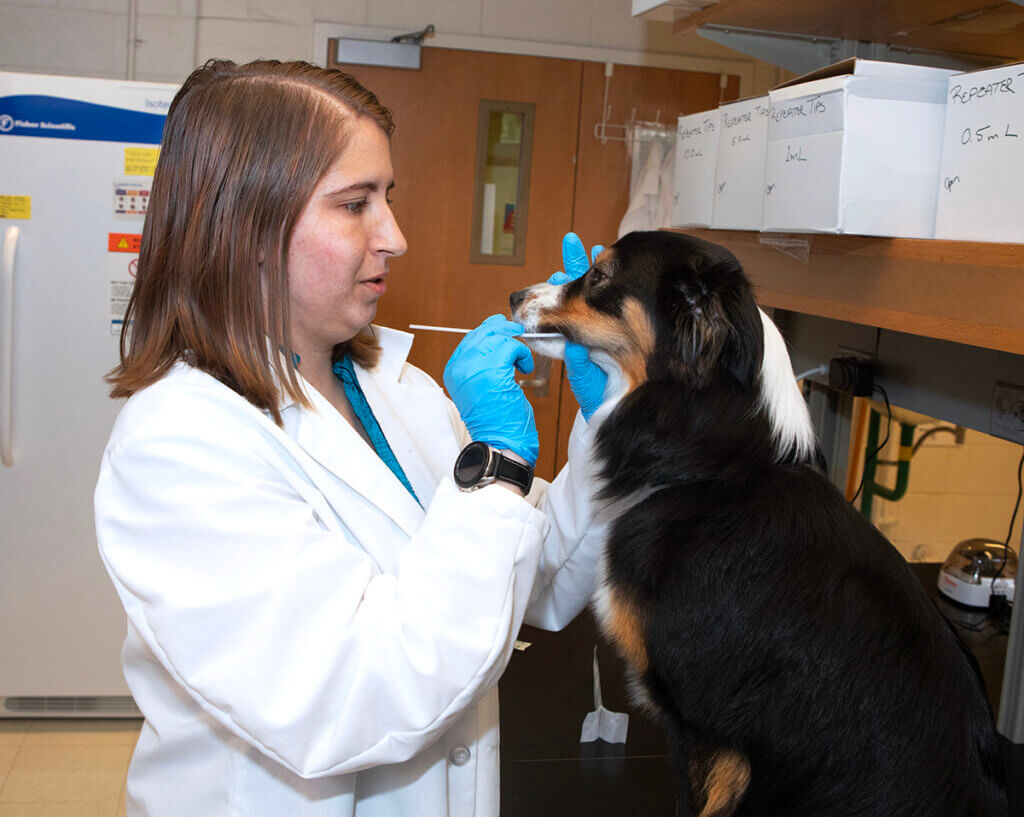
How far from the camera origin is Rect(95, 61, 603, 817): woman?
3.06 ft

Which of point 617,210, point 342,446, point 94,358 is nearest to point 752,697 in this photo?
point 342,446

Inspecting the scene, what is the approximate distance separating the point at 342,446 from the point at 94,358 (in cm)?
229

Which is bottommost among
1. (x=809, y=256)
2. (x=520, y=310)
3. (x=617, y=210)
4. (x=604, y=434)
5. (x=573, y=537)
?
(x=573, y=537)

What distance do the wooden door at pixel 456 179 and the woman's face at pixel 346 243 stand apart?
9.83 feet

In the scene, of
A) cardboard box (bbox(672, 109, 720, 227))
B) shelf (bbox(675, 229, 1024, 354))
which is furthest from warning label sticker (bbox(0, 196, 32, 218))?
shelf (bbox(675, 229, 1024, 354))

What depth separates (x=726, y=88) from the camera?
4.35 metres

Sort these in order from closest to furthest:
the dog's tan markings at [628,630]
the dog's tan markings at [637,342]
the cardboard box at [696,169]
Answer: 1. the dog's tan markings at [628,630]
2. the dog's tan markings at [637,342]
3. the cardboard box at [696,169]

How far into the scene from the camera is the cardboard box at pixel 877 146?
A: 4.65 feet

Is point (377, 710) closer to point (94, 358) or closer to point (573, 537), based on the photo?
point (573, 537)

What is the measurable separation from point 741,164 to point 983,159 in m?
0.63

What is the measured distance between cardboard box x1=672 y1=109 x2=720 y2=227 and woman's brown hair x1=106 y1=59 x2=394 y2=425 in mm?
1103

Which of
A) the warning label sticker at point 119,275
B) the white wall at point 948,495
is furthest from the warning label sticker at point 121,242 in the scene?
the white wall at point 948,495

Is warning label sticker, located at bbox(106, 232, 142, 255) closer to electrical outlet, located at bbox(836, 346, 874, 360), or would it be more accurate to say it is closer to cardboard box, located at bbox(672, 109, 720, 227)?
cardboard box, located at bbox(672, 109, 720, 227)

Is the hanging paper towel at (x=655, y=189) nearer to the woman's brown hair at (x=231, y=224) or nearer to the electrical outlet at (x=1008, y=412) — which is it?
the electrical outlet at (x=1008, y=412)
